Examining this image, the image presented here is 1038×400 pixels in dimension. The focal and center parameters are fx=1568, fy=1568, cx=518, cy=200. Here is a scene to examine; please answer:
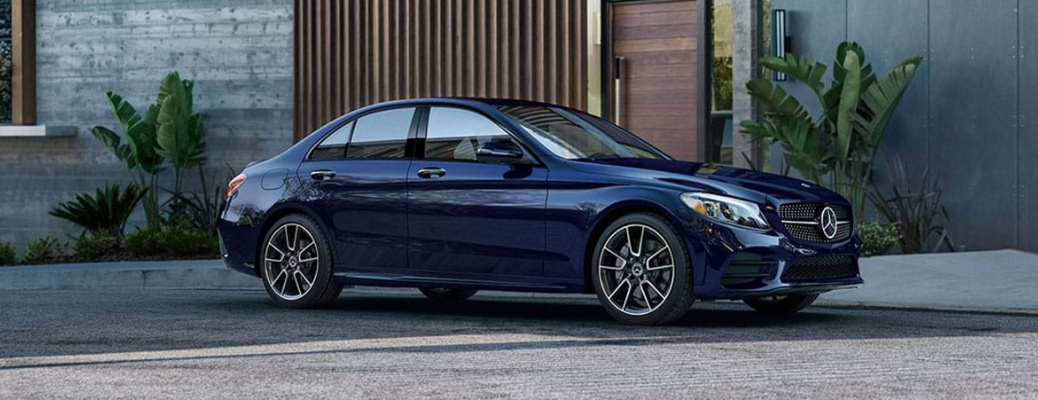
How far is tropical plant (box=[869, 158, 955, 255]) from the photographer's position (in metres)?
14.8

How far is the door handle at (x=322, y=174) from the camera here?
10344 millimetres

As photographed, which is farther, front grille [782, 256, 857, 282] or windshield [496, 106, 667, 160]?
windshield [496, 106, 667, 160]

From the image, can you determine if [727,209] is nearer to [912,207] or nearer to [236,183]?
[236,183]

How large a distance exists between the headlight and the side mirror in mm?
1181

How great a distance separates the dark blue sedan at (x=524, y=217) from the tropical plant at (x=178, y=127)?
342 inches

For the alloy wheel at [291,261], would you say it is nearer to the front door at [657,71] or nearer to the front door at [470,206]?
the front door at [470,206]

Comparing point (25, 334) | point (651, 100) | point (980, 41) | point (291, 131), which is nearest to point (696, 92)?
point (651, 100)

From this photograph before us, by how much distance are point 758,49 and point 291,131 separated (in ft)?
20.8

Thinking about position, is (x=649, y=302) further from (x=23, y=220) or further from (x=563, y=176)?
(x=23, y=220)

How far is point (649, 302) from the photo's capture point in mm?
8891

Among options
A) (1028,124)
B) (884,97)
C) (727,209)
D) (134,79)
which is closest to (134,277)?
(134,79)

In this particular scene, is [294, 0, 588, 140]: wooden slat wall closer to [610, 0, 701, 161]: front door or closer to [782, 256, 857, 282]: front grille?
[610, 0, 701, 161]: front door

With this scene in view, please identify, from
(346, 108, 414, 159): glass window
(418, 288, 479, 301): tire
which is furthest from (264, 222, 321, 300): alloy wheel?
(418, 288, 479, 301): tire

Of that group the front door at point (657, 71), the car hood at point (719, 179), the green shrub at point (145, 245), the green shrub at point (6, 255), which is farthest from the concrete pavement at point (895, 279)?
the front door at point (657, 71)
